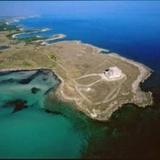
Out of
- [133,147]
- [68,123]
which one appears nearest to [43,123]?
[68,123]

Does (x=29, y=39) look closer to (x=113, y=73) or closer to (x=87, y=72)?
(x=87, y=72)

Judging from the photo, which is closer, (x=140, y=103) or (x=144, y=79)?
(x=140, y=103)

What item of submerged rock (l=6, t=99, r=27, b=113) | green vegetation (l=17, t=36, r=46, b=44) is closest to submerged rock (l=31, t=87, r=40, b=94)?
submerged rock (l=6, t=99, r=27, b=113)

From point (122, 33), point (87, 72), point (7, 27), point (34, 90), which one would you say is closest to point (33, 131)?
point (34, 90)

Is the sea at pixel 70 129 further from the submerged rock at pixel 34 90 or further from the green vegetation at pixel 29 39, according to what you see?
the green vegetation at pixel 29 39

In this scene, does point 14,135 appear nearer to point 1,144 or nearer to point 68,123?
point 1,144

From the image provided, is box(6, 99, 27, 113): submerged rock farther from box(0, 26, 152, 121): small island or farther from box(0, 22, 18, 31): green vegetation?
box(0, 22, 18, 31): green vegetation
